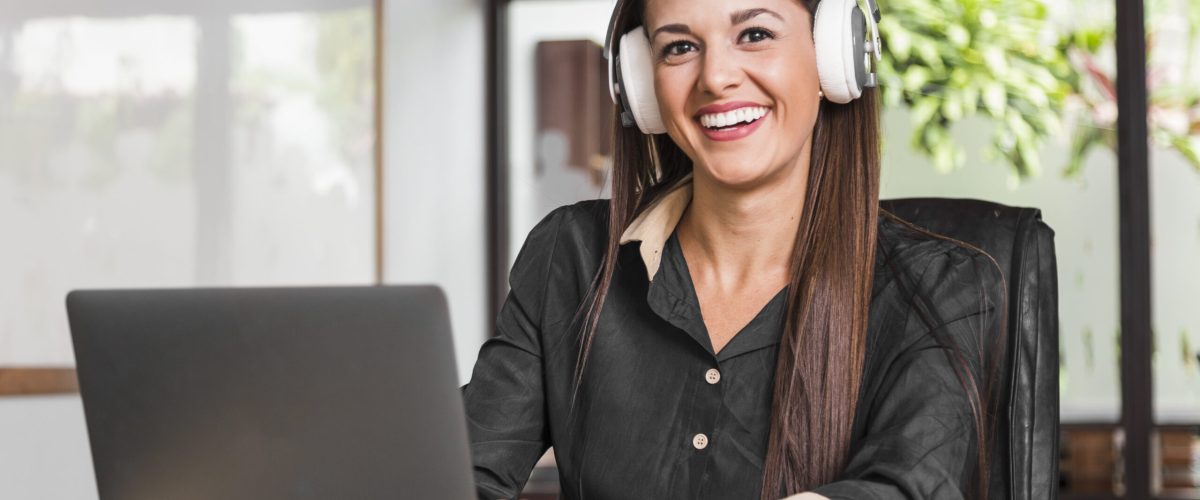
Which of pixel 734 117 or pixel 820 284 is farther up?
pixel 734 117

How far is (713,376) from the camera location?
1441 millimetres

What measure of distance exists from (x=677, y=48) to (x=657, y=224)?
8.1 inches

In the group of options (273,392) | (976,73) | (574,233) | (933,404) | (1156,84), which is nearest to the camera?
(273,392)

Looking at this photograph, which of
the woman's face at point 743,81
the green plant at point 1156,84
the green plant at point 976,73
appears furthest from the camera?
the green plant at point 976,73

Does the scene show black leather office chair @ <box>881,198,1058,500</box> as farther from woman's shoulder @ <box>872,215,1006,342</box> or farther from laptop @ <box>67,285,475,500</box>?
laptop @ <box>67,285,475,500</box>

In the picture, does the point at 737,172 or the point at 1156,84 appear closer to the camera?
the point at 737,172

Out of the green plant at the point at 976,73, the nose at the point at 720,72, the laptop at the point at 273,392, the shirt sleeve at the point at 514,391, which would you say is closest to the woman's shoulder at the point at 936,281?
the nose at the point at 720,72

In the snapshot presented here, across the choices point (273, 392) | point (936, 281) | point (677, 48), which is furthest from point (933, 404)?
point (273, 392)

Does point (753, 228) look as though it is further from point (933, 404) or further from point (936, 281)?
point (933, 404)

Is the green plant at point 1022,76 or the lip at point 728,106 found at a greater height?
the green plant at point 1022,76

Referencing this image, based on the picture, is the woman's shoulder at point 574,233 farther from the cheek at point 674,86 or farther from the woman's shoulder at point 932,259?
the woman's shoulder at point 932,259

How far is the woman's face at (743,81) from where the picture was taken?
147cm

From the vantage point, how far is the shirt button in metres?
1.44

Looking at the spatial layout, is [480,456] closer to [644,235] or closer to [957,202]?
[644,235]
